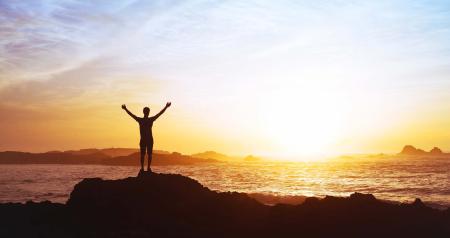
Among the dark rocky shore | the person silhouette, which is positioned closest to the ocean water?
the dark rocky shore

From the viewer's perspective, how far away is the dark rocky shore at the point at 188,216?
646 inches

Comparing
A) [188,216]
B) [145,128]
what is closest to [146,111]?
[145,128]

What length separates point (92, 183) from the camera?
18.5 meters

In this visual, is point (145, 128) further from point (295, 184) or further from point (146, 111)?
point (295, 184)

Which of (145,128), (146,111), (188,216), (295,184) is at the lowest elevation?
(295,184)

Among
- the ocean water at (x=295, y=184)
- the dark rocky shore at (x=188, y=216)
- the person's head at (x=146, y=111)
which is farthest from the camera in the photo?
the ocean water at (x=295, y=184)

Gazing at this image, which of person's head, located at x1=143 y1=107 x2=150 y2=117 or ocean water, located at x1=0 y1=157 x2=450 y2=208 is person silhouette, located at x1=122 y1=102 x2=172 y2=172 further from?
ocean water, located at x1=0 y1=157 x2=450 y2=208

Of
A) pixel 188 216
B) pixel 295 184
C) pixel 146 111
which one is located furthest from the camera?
pixel 295 184

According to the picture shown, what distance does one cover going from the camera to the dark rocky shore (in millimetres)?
16406

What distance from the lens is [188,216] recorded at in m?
17.2

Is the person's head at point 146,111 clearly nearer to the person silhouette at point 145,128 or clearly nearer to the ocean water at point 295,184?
the person silhouette at point 145,128

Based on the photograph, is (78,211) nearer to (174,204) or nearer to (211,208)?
(174,204)

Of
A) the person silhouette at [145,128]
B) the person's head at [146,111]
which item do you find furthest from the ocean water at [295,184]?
the person's head at [146,111]

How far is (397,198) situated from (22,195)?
40915 mm
